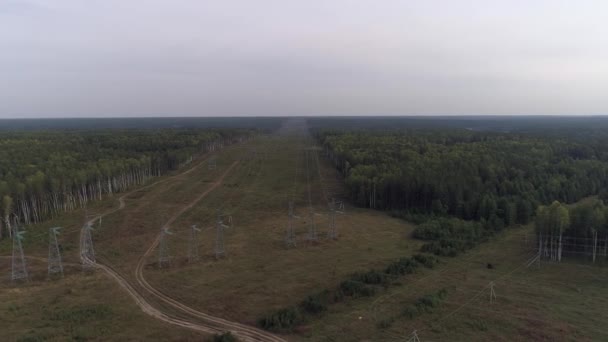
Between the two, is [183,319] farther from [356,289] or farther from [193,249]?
[193,249]

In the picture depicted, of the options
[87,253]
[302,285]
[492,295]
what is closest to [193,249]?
[87,253]

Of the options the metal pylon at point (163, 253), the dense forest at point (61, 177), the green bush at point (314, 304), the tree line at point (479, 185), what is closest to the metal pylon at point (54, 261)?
the metal pylon at point (163, 253)

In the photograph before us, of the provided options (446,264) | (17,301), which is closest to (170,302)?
(17,301)

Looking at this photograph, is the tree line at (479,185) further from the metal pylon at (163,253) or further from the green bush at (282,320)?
the metal pylon at (163,253)

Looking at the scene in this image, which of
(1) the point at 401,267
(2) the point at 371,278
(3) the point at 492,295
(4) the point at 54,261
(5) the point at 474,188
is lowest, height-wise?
(3) the point at 492,295

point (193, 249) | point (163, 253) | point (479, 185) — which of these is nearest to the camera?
point (163, 253)

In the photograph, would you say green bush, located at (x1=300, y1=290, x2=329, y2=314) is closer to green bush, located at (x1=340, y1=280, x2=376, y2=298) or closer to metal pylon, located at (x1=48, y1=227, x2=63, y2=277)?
green bush, located at (x1=340, y1=280, x2=376, y2=298)

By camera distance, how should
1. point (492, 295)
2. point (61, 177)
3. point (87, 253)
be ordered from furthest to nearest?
point (61, 177)
point (87, 253)
point (492, 295)

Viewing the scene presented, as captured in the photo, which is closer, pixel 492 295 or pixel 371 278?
pixel 492 295

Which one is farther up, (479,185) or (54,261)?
(479,185)
